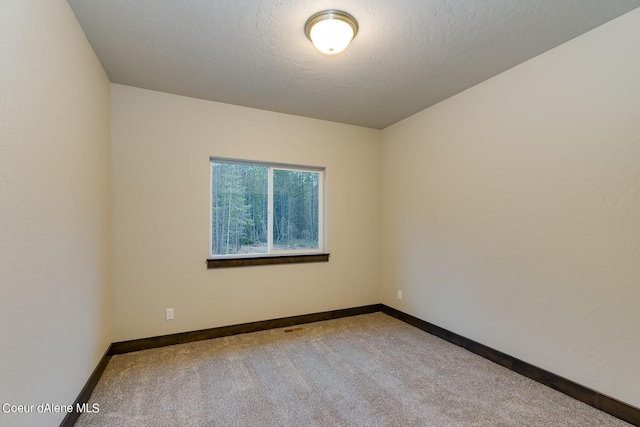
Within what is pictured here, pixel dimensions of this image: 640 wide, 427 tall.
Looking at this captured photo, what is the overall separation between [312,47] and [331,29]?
33 centimetres

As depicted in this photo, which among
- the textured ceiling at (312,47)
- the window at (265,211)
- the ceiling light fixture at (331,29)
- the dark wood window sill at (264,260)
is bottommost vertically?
the dark wood window sill at (264,260)

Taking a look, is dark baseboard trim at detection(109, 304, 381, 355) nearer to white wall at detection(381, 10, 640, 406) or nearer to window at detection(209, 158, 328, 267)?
window at detection(209, 158, 328, 267)

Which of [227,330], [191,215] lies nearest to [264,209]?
[191,215]

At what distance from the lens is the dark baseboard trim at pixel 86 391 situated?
5.47ft

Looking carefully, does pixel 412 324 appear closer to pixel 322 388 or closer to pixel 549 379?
pixel 549 379

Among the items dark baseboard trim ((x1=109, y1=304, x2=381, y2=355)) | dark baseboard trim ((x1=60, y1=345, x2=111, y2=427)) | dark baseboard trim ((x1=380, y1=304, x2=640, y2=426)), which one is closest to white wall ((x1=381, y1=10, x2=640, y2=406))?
dark baseboard trim ((x1=380, y1=304, x2=640, y2=426))

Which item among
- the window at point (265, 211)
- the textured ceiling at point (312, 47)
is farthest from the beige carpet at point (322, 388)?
the textured ceiling at point (312, 47)

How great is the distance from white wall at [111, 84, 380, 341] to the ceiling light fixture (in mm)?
1567

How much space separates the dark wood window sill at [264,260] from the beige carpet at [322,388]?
80 centimetres

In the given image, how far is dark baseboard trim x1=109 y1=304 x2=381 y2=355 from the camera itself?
2693 mm

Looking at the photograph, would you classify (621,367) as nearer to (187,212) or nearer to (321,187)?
(321,187)

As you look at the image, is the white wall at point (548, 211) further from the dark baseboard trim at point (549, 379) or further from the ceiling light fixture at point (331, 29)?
the ceiling light fixture at point (331, 29)

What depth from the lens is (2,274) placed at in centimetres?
111

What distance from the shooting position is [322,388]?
2.11m
